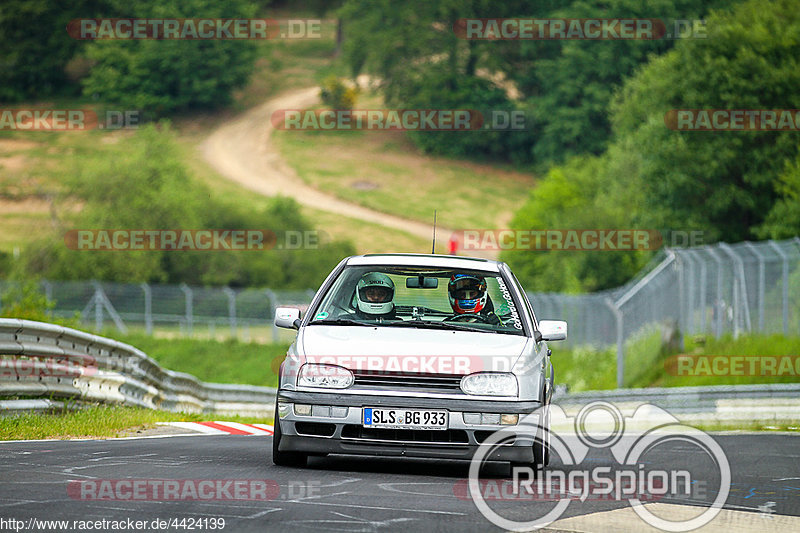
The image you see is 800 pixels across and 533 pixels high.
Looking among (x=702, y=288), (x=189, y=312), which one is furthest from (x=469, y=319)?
(x=189, y=312)

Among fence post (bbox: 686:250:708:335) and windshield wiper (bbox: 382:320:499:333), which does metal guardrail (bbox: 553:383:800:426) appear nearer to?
fence post (bbox: 686:250:708:335)

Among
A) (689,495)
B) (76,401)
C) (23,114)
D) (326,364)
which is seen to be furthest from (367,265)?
(23,114)

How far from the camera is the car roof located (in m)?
10.9

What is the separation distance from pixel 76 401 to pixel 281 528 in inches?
337

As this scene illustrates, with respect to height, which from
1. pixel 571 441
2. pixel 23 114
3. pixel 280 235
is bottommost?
pixel 571 441

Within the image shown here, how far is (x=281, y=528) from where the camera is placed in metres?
7.02

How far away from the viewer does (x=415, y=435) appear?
9.36 m

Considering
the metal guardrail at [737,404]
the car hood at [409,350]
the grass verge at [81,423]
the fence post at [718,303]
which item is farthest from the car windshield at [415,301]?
the fence post at [718,303]

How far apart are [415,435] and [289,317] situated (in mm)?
1602

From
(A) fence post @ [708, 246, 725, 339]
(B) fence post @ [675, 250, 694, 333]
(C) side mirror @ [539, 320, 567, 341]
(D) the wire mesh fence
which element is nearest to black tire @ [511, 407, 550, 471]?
(C) side mirror @ [539, 320, 567, 341]

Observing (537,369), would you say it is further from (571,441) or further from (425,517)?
Answer: (571,441)

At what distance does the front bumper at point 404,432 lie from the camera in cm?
936

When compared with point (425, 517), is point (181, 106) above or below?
above

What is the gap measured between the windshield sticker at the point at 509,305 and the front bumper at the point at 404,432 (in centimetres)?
111
